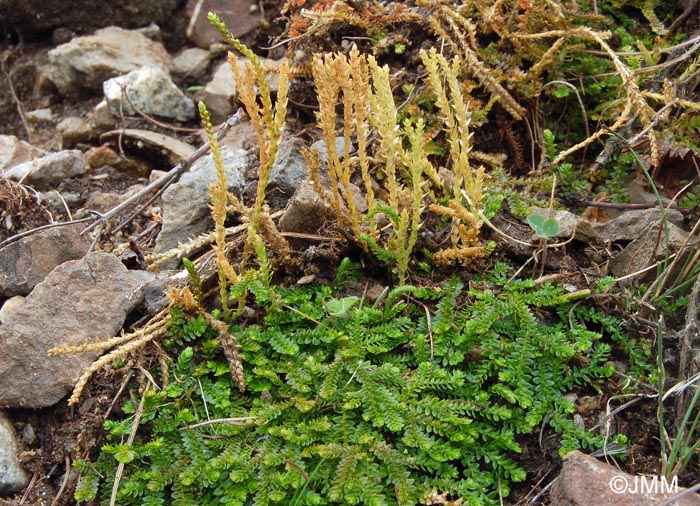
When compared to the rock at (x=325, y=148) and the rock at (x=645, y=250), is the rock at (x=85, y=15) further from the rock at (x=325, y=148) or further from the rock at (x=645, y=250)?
the rock at (x=645, y=250)

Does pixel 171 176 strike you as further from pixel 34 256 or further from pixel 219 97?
pixel 219 97

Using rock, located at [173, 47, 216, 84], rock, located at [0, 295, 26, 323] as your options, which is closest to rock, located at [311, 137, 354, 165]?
rock, located at [0, 295, 26, 323]

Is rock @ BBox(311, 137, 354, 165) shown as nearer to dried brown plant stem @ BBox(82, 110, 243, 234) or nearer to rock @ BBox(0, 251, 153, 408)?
dried brown plant stem @ BBox(82, 110, 243, 234)

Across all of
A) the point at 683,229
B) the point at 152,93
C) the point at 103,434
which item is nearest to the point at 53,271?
the point at 103,434

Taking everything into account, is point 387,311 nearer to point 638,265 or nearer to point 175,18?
point 638,265

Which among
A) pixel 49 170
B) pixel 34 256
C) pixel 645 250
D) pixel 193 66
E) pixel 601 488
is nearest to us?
pixel 601 488

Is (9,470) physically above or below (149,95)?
below

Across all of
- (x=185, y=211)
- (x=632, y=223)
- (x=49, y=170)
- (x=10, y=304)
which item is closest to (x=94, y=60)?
(x=49, y=170)

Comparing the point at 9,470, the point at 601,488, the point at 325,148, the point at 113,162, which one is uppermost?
the point at 325,148
